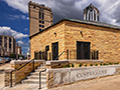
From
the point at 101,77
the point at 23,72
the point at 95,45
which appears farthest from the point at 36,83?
the point at 95,45

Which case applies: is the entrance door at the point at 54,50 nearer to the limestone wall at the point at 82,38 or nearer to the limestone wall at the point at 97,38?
the limestone wall at the point at 82,38

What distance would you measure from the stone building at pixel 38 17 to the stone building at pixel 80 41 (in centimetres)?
4197

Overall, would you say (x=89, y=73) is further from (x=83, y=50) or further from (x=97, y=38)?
(x=97, y=38)

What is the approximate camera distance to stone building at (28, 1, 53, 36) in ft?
172

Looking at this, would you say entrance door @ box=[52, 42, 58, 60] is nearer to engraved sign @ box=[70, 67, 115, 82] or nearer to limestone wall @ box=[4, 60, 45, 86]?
limestone wall @ box=[4, 60, 45, 86]

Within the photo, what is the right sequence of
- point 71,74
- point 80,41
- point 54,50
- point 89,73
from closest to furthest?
point 71,74 < point 89,73 < point 80,41 < point 54,50

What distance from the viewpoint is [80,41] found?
1020 centimetres

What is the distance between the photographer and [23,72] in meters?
6.95

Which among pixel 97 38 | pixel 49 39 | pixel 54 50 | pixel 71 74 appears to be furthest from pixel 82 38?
pixel 71 74

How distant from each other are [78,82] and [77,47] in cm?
473

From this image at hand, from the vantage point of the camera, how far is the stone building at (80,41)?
9.53 metres

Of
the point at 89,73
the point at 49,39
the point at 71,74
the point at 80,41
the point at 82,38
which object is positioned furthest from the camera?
the point at 49,39

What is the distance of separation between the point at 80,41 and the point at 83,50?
117 cm

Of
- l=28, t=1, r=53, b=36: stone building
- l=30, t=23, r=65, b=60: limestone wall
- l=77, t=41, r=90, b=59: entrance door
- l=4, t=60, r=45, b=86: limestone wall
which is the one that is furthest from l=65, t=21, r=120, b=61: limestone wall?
l=28, t=1, r=53, b=36: stone building
